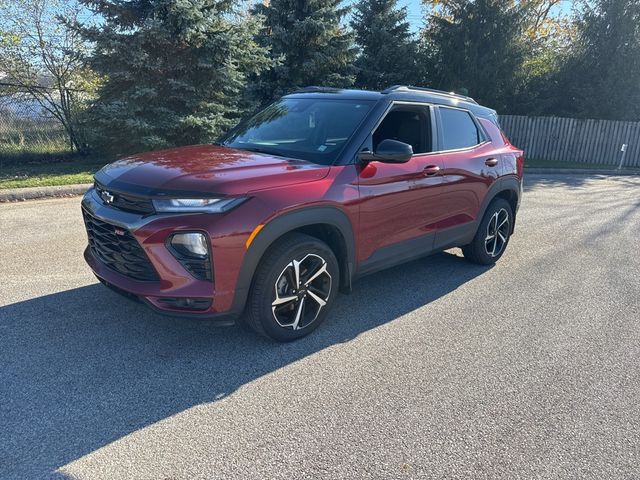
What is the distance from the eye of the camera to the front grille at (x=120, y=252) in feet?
10.2

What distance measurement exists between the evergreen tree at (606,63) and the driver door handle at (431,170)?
1792cm

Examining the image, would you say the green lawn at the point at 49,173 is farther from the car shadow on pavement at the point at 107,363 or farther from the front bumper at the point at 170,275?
the front bumper at the point at 170,275

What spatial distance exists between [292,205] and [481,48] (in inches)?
734

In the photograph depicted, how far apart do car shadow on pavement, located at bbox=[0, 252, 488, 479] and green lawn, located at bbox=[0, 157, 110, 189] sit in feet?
17.9

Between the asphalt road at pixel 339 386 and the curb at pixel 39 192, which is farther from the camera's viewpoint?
the curb at pixel 39 192

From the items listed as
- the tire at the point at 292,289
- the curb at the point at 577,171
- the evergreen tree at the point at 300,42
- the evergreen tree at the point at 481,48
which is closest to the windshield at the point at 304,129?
the tire at the point at 292,289

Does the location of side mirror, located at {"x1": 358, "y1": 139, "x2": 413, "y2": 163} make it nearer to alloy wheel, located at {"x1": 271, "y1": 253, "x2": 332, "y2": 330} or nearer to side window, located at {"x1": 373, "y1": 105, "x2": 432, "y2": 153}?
side window, located at {"x1": 373, "y1": 105, "x2": 432, "y2": 153}

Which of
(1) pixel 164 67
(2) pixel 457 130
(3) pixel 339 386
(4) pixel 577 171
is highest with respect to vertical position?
(1) pixel 164 67

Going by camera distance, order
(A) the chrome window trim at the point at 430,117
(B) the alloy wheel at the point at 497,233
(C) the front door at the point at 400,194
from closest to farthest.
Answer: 1. (C) the front door at the point at 400,194
2. (A) the chrome window trim at the point at 430,117
3. (B) the alloy wheel at the point at 497,233

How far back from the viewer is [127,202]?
10.5ft

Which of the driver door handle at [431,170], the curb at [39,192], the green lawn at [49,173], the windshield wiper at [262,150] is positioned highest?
the windshield wiper at [262,150]

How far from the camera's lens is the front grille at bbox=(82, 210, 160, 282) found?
3119 millimetres

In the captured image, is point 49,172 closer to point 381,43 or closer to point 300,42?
point 300,42

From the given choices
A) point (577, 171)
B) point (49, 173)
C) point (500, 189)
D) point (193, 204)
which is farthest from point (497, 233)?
point (577, 171)
